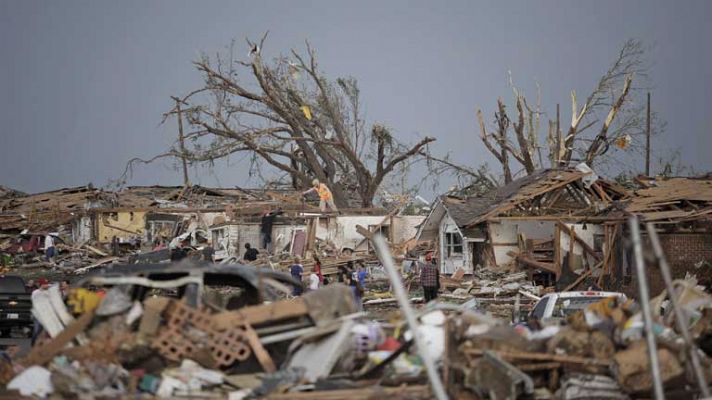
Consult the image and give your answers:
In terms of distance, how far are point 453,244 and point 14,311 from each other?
56.6 feet

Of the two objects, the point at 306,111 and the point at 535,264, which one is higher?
the point at 306,111

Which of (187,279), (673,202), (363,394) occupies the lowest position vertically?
(363,394)

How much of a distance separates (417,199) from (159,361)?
3613 cm

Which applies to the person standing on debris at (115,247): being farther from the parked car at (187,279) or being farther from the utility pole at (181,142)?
the parked car at (187,279)

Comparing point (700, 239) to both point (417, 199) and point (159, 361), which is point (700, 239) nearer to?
point (159, 361)

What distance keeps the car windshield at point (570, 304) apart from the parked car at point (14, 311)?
11981 mm

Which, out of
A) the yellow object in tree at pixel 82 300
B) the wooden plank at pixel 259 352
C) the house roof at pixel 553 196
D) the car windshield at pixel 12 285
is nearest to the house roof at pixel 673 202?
the house roof at pixel 553 196

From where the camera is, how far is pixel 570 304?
18.2m

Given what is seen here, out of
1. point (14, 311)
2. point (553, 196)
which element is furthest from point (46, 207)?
point (14, 311)

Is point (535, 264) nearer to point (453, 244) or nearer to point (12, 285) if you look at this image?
point (453, 244)

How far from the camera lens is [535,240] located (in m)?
32.8

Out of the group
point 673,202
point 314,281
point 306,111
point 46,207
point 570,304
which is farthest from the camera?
point 46,207

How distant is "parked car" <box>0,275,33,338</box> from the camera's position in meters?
23.3

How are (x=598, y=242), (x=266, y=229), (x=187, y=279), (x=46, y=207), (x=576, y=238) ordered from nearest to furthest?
(x=187, y=279)
(x=576, y=238)
(x=598, y=242)
(x=266, y=229)
(x=46, y=207)
